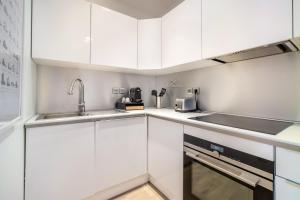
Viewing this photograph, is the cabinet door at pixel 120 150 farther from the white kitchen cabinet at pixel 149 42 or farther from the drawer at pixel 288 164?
the drawer at pixel 288 164

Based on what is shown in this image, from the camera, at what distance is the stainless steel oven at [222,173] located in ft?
2.31

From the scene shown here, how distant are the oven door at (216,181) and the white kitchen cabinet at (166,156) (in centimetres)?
10

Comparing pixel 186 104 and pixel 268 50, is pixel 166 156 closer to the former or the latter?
pixel 186 104

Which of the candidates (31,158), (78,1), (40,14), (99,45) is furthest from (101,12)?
(31,158)

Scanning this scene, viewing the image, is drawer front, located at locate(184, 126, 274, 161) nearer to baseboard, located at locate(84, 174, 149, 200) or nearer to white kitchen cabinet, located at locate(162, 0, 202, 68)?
white kitchen cabinet, located at locate(162, 0, 202, 68)

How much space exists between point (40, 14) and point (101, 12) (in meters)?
0.54

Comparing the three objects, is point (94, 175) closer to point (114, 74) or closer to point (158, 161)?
point (158, 161)

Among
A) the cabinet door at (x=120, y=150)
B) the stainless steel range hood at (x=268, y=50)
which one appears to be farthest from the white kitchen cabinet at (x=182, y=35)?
the cabinet door at (x=120, y=150)

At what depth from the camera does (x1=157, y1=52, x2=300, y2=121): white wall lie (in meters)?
1.03

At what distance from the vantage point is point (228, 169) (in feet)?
2.73

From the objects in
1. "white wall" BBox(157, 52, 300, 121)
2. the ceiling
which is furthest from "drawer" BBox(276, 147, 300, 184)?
the ceiling

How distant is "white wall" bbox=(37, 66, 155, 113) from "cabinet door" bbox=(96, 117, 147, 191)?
546 millimetres

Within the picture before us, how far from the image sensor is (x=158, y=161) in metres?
1.44

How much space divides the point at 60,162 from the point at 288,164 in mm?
1433
